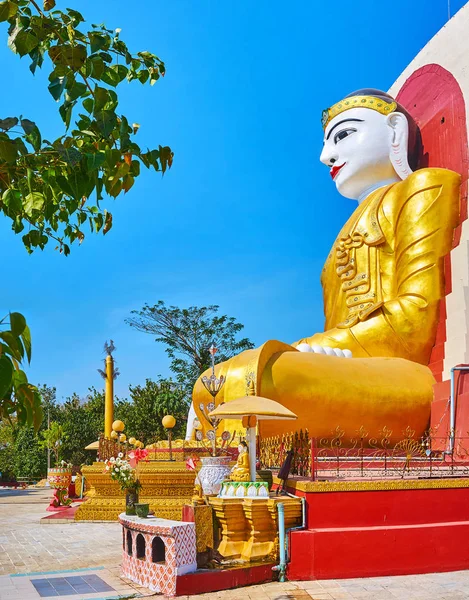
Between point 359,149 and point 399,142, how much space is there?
2.66ft

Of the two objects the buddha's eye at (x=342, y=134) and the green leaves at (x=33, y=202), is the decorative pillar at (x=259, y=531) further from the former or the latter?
the buddha's eye at (x=342, y=134)

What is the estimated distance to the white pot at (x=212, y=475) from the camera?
7.95 metres

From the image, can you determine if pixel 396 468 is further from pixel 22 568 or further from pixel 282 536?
pixel 22 568

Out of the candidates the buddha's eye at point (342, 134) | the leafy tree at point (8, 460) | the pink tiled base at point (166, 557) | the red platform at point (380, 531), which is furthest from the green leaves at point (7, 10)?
the leafy tree at point (8, 460)

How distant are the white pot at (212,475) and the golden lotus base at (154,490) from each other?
3879 mm

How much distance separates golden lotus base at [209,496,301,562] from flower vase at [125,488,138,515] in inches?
45.3

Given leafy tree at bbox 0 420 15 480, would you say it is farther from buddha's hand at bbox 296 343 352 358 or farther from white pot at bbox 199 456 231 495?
white pot at bbox 199 456 231 495

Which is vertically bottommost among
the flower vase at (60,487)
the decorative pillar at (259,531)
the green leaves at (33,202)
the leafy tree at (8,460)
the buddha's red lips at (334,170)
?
the leafy tree at (8,460)

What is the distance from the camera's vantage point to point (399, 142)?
47.2 feet

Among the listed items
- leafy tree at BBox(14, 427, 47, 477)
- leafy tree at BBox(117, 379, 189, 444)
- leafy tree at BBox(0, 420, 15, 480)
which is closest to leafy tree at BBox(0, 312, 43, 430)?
leafy tree at BBox(117, 379, 189, 444)

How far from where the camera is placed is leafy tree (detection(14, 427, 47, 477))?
3272 centimetres

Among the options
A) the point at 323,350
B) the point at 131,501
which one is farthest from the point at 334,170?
the point at 131,501

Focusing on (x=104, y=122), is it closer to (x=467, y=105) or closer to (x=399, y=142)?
(x=467, y=105)

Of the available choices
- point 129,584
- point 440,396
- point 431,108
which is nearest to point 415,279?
point 440,396
